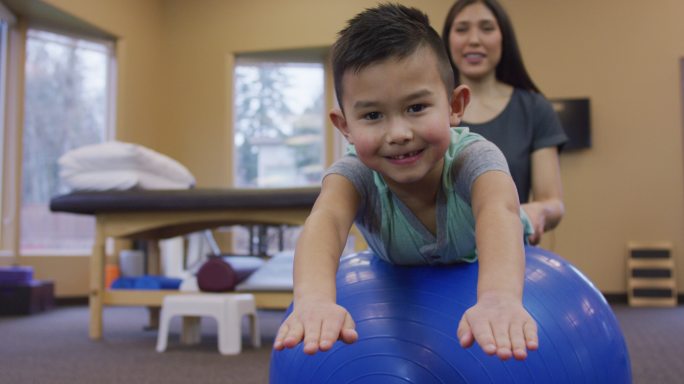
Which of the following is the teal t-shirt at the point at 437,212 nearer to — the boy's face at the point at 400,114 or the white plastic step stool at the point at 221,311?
the boy's face at the point at 400,114

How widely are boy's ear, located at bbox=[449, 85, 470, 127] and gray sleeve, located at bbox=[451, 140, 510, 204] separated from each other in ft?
0.16

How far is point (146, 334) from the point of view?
10.4ft

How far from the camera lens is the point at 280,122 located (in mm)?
5777

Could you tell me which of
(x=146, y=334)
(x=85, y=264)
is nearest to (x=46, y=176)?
(x=85, y=264)

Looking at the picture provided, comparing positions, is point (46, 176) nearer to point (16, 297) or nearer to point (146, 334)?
point (16, 297)

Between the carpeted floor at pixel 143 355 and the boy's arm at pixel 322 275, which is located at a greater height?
the boy's arm at pixel 322 275

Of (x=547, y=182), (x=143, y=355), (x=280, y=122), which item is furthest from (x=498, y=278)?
(x=280, y=122)

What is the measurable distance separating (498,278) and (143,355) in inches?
78.1

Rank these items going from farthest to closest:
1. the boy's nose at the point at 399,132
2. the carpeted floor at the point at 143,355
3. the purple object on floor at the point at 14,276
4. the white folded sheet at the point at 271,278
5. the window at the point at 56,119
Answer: the window at the point at 56,119 < the purple object on floor at the point at 14,276 < the white folded sheet at the point at 271,278 < the carpeted floor at the point at 143,355 < the boy's nose at the point at 399,132

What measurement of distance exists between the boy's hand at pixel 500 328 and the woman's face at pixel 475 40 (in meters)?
0.95

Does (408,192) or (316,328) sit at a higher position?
(408,192)

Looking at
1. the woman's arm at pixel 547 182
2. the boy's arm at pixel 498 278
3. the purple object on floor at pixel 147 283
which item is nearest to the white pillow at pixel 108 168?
the purple object on floor at pixel 147 283

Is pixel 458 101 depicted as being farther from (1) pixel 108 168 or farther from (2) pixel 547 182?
(1) pixel 108 168

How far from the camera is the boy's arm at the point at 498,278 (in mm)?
707
